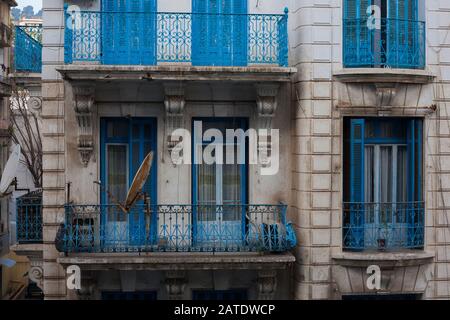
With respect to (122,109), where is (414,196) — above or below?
below

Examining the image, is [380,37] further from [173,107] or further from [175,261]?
[175,261]

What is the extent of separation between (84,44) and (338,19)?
16.0 feet

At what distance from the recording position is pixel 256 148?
13648 mm

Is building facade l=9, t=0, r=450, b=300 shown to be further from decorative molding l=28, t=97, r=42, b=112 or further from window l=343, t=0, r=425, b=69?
decorative molding l=28, t=97, r=42, b=112

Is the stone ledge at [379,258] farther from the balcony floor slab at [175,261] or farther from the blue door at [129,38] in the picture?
the blue door at [129,38]

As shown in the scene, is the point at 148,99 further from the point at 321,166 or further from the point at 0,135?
the point at 0,135

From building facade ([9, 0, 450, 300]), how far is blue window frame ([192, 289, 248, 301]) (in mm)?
28

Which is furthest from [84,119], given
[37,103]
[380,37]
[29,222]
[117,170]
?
[37,103]

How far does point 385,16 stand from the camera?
13.5 metres

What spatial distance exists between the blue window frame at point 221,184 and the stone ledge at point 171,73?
1.27 m

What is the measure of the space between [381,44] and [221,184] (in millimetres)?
4144

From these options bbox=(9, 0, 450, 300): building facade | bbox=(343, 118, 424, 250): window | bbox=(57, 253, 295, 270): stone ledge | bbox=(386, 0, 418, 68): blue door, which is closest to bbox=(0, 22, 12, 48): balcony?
bbox=(9, 0, 450, 300): building facade

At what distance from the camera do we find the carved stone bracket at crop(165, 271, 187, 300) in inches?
511

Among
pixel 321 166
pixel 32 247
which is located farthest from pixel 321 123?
pixel 32 247
